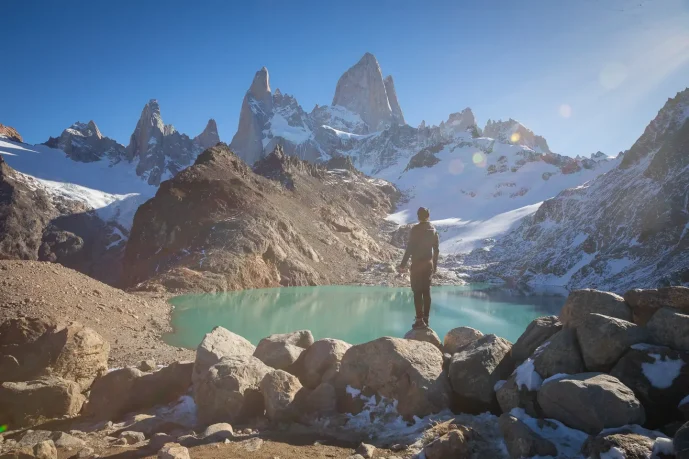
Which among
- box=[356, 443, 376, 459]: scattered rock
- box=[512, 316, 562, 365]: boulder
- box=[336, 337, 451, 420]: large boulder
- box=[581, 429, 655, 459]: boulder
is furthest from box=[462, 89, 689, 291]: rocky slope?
box=[356, 443, 376, 459]: scattered rock

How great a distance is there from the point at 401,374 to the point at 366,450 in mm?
2103

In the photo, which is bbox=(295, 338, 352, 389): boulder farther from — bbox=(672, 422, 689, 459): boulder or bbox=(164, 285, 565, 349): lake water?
bbox=(164, 285, 565, 349): lake water

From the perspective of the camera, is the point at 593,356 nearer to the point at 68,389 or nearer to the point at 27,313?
the point at 68,389

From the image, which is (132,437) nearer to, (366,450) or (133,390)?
(133,390)

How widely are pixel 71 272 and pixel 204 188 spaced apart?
160ft

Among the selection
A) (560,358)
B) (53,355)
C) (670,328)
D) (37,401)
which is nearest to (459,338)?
(560,358)

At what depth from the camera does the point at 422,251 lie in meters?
11.5

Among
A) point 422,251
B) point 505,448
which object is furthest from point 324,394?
point 422,251

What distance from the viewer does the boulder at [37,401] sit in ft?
29.8

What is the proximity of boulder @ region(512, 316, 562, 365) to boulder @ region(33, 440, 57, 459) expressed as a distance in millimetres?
8735

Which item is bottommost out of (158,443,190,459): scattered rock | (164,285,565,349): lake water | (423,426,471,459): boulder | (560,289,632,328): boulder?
(164,285,565,349): lake water

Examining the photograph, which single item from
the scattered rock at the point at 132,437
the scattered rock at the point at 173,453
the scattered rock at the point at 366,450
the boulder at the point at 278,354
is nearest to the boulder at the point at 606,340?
the scattered rock at the point at 366,450

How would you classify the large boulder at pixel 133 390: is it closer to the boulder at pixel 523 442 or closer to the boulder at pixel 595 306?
the boulder at pixel 523 442

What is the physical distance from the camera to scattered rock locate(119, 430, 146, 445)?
776 cm
